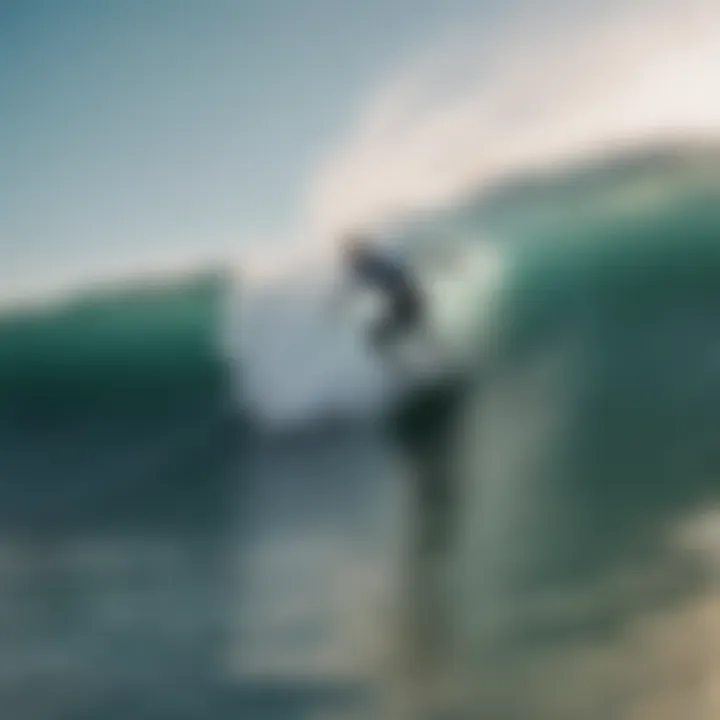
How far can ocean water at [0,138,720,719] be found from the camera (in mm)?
898

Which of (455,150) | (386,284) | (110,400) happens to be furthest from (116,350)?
(455,150)

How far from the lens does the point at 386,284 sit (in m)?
0.96

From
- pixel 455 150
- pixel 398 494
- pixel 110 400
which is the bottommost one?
pixel 398 494

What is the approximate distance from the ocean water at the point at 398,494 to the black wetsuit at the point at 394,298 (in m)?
0.03

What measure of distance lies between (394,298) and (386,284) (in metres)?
0.01

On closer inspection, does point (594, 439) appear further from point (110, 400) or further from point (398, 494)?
point (110, 400)

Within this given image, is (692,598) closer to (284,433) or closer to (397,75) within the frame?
(284,433)

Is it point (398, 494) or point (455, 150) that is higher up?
point (455, 150)

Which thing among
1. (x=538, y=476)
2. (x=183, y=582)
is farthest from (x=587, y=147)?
(x=183, y=582)

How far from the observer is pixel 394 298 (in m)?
0.96

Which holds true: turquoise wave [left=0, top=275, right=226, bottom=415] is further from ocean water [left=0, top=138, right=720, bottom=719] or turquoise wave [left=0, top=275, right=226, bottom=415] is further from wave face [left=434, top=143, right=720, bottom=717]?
wave face [left=434, top=143, right=720, bottom=717]

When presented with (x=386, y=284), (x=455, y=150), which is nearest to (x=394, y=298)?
(x=386, y=284)

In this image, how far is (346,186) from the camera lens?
0.98 m

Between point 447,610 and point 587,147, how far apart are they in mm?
426
